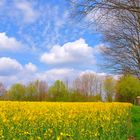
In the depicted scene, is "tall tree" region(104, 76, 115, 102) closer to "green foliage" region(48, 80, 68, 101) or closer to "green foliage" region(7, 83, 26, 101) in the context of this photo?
"green foliage" region(48, 80, 68, 101)

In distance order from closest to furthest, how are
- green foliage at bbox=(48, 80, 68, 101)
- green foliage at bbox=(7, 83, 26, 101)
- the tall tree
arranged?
green foliage at bbox=(48, 80, 68, 101) < green foliage at bbox=(7, 83, 26, 101) < the tall tree

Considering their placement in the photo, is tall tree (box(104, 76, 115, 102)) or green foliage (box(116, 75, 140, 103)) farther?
tall tree (box(104, 76, 115, 102))

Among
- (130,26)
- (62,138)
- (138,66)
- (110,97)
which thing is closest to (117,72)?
(138,66)

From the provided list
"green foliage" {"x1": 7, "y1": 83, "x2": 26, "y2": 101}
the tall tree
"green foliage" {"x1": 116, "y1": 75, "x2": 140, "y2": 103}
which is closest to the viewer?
"green foliage" {"x1": 116, "y1": 75, "x2": 140, "y2": 103}

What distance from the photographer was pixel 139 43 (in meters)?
23.8

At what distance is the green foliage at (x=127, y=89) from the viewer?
57094mm

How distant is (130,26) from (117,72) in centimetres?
674

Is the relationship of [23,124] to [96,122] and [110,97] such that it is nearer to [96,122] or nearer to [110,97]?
[96,122]

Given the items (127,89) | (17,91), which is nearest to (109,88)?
(127,89)

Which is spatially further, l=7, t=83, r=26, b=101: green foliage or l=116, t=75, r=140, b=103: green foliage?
l=7, t=83, r=26, b=101: green foliage

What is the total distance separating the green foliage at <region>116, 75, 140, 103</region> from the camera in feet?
187

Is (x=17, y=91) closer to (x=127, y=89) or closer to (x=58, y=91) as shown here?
(x=58, y=91)

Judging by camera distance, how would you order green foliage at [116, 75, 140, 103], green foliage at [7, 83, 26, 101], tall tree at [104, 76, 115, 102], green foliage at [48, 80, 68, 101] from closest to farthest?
green foliage at [116, 75, 140, 103]
green foliage at [48, 80, 68, 101]
green foliage at [7, 83, 26, 101]
tall tree at [104, 76, 115, 102]

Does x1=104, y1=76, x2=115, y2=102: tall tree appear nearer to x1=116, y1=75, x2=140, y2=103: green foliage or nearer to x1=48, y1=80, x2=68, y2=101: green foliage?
x1=116, y1=75, x2=140, y2=103: green foliage
